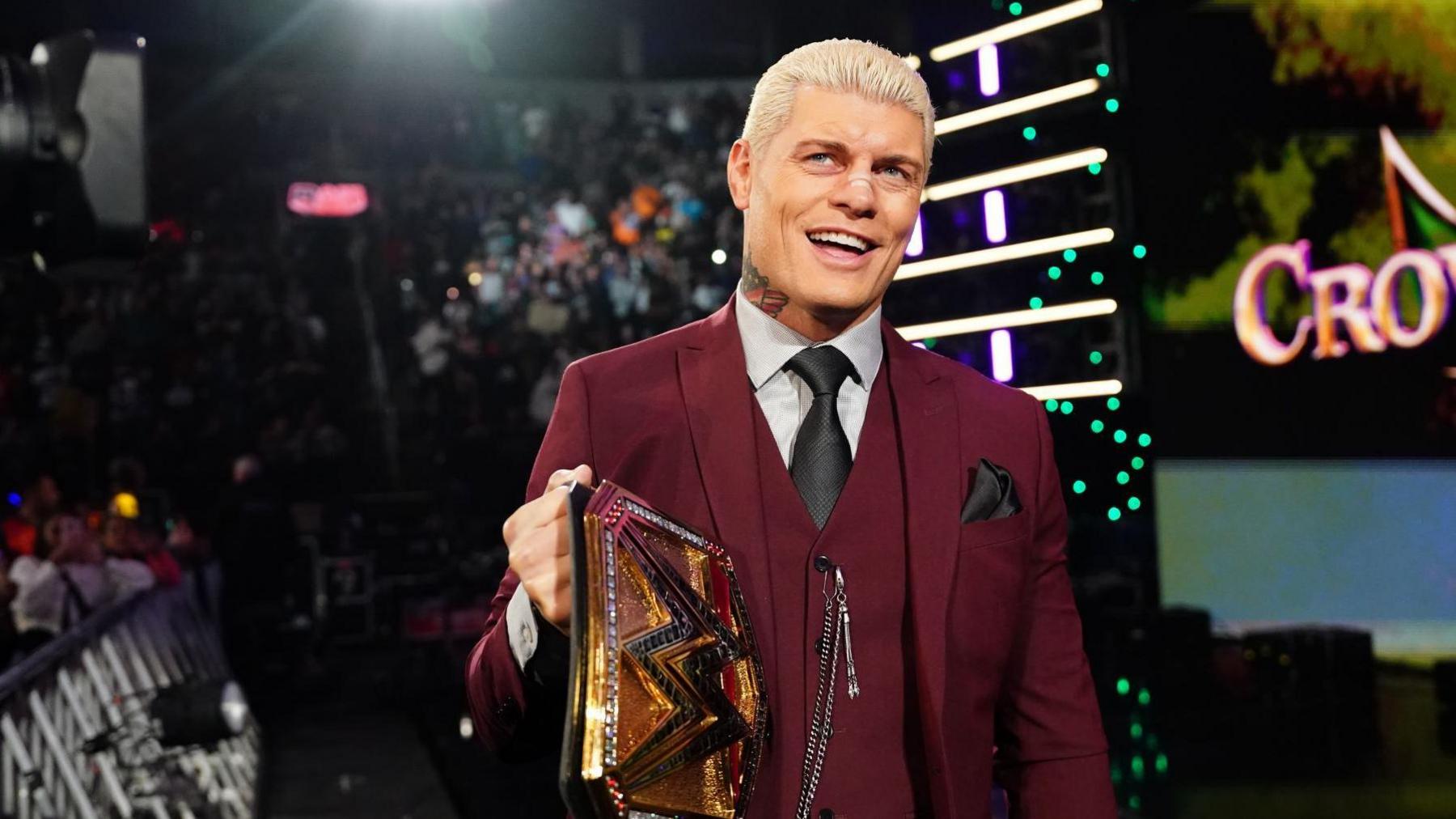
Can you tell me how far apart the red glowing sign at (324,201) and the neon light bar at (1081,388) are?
923 centimetres

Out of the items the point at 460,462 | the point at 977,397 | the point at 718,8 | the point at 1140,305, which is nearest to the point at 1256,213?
the point at 1140,305

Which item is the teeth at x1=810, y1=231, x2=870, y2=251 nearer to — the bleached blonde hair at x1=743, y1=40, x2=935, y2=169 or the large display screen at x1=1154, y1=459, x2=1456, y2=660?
the bleached blonde hair at x1=743, y1=40, x2=935, y2=169

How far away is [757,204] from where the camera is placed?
5.53 feet

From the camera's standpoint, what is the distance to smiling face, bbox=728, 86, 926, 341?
1.63 meters

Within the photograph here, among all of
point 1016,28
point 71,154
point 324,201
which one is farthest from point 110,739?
point 324,201

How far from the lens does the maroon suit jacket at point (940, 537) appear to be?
1.59m

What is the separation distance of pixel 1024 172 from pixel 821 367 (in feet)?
20.6

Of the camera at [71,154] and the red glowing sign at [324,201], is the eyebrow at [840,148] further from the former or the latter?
the red glowing sign at [324,201]

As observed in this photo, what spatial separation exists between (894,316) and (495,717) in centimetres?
691

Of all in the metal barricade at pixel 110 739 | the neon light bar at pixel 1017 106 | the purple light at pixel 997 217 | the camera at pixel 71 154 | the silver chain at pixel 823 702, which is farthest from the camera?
the purple light at pixel 997 217

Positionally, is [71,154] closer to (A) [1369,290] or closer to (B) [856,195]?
(B) [856,195]

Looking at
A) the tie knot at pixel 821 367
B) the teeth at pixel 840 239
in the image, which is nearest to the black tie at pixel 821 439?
the tie knot at pixel 821 367

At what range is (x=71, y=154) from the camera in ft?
8.23

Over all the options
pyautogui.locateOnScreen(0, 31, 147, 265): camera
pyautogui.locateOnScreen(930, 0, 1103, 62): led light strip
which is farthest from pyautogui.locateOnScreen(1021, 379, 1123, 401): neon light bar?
pyautogui.locateOnScreen(0, 31, 147, 265): camera
